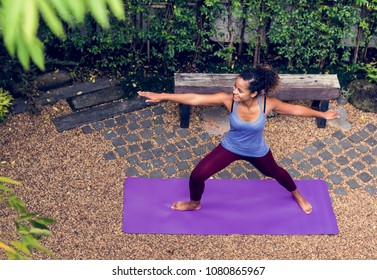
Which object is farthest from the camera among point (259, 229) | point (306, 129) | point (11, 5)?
point (306, 129)

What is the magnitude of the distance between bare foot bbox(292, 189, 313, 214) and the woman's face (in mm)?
1602

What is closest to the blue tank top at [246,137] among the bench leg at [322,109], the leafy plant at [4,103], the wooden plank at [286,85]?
the wooden plank at [286,85]

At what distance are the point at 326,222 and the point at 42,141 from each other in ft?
11.8

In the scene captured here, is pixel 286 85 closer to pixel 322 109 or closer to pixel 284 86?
pixel 284 86

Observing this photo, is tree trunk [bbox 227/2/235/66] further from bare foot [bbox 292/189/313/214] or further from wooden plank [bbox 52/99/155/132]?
bare foot [bbox 292/189/313/214]

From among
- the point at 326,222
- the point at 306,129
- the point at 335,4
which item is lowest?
the point at 326,222

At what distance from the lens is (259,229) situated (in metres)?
6.34

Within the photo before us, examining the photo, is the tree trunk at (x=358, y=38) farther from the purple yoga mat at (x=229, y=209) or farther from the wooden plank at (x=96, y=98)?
the wooden plank at (x=96, y=98)

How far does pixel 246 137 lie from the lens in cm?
565

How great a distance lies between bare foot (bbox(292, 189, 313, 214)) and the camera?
21.4 feet

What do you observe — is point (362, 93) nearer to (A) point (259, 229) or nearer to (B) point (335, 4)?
(B) point (335, 4)

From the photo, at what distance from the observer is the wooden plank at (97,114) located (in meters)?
7.55

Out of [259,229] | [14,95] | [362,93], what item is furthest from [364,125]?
[14,95]

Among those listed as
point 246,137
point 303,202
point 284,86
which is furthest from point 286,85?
point 246,137
